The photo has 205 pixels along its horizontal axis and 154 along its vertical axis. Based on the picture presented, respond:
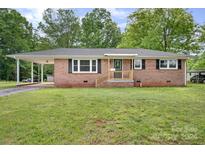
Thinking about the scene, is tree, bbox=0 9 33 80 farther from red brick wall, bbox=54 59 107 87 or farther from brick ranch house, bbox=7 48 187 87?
red brick wall, bbox=54 59 107 87

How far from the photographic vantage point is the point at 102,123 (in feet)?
21.6

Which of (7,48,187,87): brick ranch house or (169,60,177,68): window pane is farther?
(169,60,177,68): window pane

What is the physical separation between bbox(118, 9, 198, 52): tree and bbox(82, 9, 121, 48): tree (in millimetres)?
8278

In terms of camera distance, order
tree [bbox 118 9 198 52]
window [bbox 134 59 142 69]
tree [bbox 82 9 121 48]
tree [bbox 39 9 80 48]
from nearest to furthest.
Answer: window [bbox 134 59 142 69] → tree [bbox 118 9 198 52] → tree [bbox 82 9 121 48] → tree [bbox 39 9 80 48]

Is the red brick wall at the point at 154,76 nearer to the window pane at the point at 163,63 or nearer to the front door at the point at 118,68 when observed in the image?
the window pane at the point at 163,63

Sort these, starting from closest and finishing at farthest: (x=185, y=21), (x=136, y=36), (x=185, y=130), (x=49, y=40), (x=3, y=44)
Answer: (x=185, y=130)
(x=185, y=21)
(x=136, y=36)
(x=3, y=44)
(x=49, y=40)

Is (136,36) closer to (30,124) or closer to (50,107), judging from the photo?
(50,107)

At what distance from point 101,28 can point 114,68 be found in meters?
18.9

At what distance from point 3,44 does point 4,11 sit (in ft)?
11.5

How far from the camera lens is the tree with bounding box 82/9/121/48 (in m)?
35.8

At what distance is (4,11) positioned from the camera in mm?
31453

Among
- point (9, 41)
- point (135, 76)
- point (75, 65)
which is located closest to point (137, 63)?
point (135, 76)

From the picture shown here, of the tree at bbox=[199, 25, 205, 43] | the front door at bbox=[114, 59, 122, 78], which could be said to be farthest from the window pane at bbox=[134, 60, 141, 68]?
the tree at bbox=[199, 25, 205, 43]

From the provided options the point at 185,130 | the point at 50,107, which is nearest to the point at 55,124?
the point at 50,107
